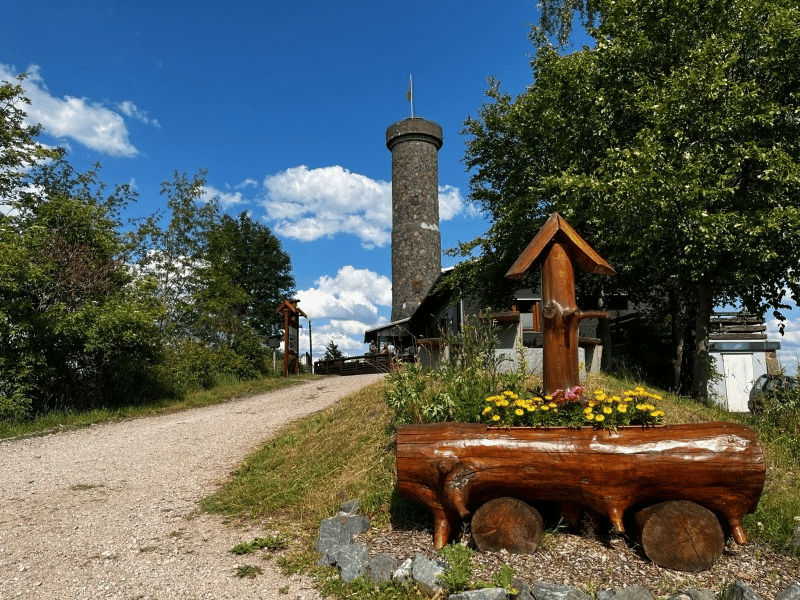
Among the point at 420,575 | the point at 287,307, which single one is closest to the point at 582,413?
the point at 420,575

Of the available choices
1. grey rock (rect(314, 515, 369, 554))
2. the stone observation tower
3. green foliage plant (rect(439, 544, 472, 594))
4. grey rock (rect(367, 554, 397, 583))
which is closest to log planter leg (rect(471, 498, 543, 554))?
green foliage plant (rect(439, 544, 472, 594))

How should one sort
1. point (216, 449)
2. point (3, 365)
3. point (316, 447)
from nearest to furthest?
point (316, 447), point (216, 449), point (3, 365)

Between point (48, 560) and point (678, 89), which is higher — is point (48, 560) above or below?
below

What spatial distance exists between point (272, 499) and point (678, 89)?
402 inches

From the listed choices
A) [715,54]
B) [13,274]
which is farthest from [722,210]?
[13,274]

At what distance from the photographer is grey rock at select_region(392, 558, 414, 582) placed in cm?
458

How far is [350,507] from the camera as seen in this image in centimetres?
599

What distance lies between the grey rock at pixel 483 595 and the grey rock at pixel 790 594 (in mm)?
1947

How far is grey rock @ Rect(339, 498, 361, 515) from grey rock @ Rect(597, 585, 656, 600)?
2.56 m

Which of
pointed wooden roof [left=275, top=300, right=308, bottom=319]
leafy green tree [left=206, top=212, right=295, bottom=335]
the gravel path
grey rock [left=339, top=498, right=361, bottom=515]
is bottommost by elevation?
the gravel path

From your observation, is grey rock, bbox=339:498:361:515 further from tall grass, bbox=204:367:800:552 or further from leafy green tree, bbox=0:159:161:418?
leafy green tree, bbox=0:159:161:418

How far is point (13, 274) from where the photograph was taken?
12.0 meters

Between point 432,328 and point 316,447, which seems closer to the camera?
point 316,447

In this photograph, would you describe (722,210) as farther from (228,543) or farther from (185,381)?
(185,381)
